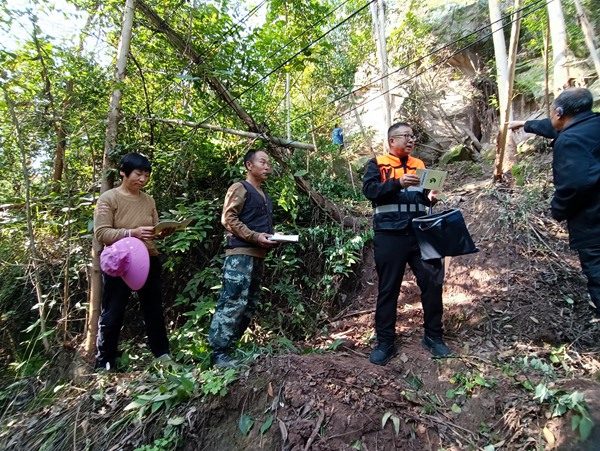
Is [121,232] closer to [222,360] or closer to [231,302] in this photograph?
[231,302]

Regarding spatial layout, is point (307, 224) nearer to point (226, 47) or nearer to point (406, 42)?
point (226, 47)

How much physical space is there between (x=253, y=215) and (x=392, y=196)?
122 centimetres

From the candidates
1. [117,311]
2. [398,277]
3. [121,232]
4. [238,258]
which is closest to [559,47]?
[398,277]

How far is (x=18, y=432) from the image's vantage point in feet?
8.01

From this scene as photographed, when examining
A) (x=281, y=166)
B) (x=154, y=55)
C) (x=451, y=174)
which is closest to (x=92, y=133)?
(x=154, y=55)

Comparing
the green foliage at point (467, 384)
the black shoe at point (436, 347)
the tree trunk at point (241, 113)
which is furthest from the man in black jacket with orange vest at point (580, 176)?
the tree trunk at point (241, 113)

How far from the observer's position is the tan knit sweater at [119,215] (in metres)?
2.69

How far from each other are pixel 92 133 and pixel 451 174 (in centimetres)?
835

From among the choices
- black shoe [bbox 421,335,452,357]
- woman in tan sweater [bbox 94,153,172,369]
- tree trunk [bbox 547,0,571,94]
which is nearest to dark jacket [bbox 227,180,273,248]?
woman in tan sweater [bbox 94,153,172,369]

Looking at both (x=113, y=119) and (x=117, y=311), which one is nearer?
(x=117, y=311)

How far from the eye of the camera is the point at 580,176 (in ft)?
7.02

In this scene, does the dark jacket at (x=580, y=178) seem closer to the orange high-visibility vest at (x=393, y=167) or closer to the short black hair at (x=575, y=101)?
the short black hair at (x=575, y=101)

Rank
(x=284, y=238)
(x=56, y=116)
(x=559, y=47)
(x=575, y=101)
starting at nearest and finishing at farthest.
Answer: (x=575, y=101), (x=284, y=238), (x=56, y=116), (x=559, y=47)

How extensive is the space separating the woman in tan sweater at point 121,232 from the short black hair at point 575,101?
3258 mm
